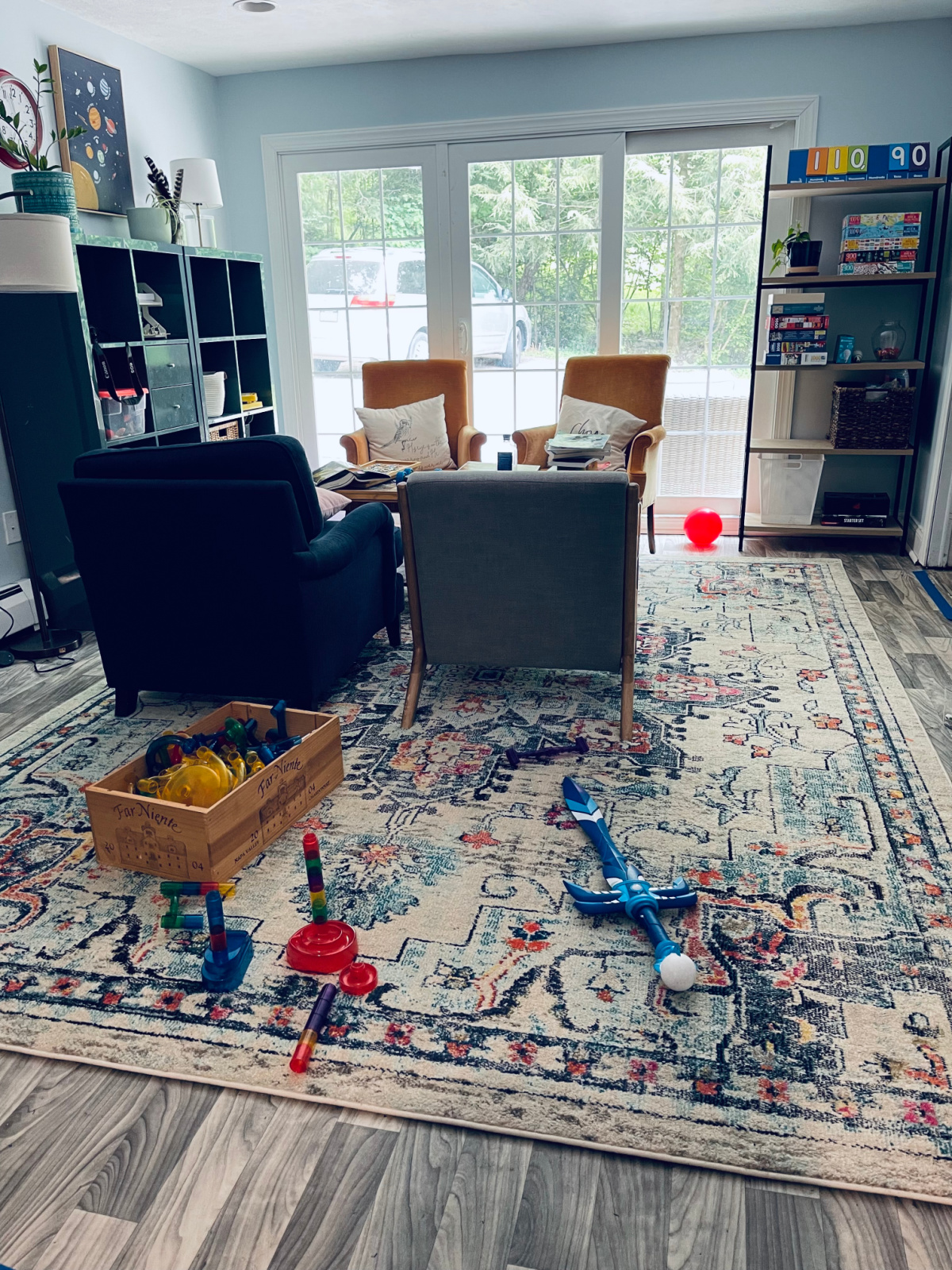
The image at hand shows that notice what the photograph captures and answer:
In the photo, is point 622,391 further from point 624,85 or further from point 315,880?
point 315,880

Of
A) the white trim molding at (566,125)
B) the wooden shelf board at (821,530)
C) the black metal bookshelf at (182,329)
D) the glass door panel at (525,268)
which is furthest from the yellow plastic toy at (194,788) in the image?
the white trim molding at (566,125)

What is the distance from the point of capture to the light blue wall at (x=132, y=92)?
149 inches

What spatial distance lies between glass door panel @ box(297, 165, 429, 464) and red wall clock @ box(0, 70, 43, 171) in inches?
67.6

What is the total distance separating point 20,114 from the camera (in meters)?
3.76

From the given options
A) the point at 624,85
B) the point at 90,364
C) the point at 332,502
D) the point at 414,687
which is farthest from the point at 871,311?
the point at 90,364

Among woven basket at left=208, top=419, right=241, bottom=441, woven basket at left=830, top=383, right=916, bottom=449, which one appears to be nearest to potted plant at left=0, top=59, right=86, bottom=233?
woven basket at left=208, top=419, right=241, bottom=441

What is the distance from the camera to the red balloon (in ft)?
15.9

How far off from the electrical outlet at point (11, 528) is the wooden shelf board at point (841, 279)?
138 inches

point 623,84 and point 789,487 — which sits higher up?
point 623,84

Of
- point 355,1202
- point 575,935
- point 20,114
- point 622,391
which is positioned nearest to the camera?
point 355,1202

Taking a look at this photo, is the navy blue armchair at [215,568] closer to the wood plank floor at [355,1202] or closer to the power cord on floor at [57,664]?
the power cord on floor at [57,664]

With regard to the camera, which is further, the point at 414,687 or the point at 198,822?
the point at 414,687

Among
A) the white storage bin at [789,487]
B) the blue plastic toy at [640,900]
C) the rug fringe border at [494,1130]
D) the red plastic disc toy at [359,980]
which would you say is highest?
the white storage bin at [789,487]

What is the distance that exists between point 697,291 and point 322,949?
433 centimetres
